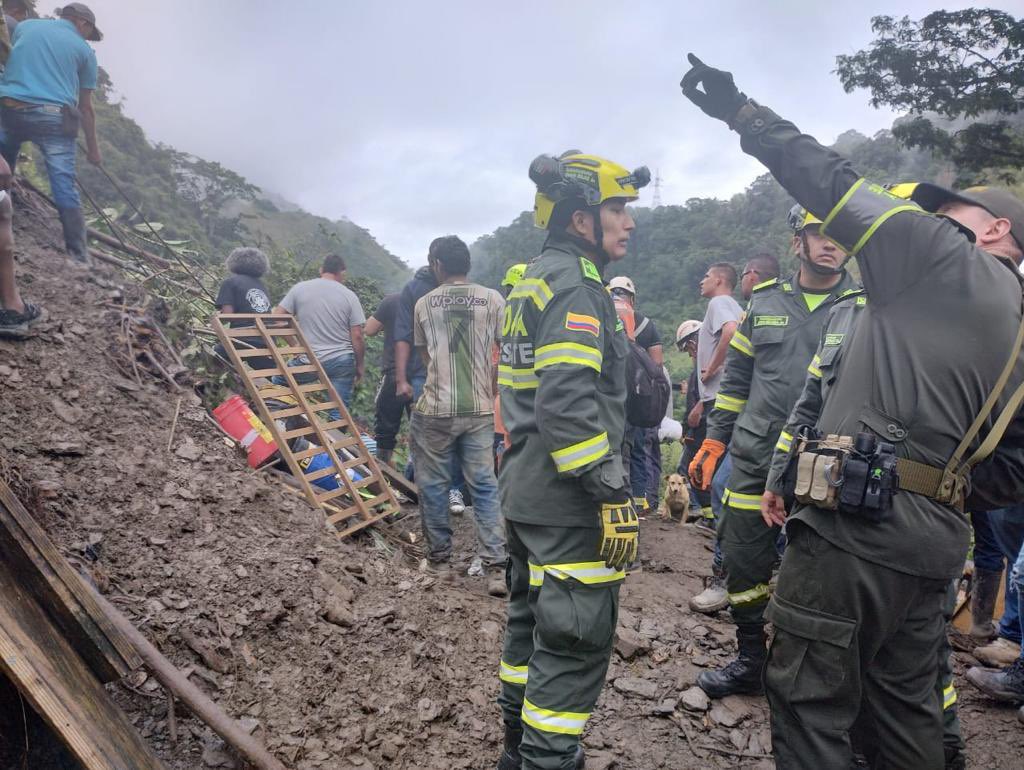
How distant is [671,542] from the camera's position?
16.2 feet

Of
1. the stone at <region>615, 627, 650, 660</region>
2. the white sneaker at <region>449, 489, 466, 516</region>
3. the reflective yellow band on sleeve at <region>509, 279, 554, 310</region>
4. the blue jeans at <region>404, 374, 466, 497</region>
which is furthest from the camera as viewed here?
the white sneaker at <region>449, 489, 466, 516</region>

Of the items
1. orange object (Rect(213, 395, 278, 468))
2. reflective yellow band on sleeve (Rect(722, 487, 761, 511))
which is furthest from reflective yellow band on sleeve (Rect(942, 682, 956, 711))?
orange object (Rect(213, 395, 278, 468))

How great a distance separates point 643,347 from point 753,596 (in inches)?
108

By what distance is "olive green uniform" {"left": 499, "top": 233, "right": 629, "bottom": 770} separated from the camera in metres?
1.91

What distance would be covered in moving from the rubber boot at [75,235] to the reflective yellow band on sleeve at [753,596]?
5671mm

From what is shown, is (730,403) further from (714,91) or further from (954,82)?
(954,82)

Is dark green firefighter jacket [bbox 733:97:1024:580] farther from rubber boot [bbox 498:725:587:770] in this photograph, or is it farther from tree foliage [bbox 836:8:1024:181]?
tree foliage [bbox 836:8:1024:181]

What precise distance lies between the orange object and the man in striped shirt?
1.07 m

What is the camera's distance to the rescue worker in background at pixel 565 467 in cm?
192

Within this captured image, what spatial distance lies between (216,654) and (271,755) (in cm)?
58

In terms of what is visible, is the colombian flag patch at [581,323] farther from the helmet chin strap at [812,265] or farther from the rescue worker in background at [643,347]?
the rescue worker in background at [643,347]

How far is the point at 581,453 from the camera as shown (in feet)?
6.30

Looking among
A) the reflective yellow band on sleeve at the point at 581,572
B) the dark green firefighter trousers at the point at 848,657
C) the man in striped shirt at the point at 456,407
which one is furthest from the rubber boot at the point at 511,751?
the man in striped shirt at the point at 456,407

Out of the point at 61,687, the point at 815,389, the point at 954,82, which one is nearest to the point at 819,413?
the point at 815,389
